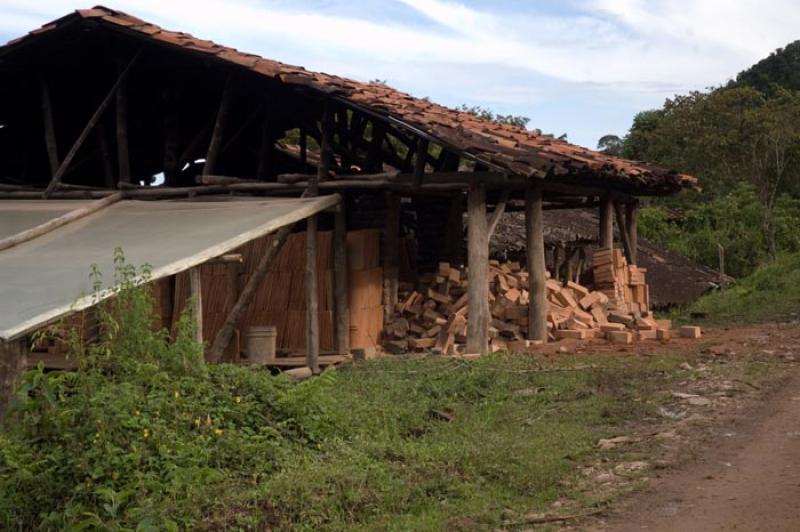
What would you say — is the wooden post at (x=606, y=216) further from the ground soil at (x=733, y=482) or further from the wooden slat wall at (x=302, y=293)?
the ground soil at (x=733, y=482)

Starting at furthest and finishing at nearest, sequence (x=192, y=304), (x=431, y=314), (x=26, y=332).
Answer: (x=431, y=314) → (x=192, y=304) → (x=26, y=332)

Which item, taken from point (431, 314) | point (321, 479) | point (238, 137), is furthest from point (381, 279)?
point (321, 479)

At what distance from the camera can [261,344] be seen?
38.9 ft

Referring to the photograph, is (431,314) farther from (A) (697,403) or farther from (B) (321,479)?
(B) (321,479)

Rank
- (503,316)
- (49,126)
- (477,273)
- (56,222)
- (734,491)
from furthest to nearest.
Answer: (49,126) < (503,316) < (477,273) < (56,222) < (734,491)

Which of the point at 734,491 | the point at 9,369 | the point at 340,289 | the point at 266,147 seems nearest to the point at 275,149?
the point at 266,147

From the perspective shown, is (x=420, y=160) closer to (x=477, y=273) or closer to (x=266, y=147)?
(x=477, y=273)

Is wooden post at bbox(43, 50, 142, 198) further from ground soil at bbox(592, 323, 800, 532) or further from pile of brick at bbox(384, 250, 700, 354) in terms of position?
ground soil at bbox(592, 323, 800, 532)

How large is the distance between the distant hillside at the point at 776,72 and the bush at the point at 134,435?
3505 cm

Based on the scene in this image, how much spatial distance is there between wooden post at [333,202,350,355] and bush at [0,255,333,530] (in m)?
5.04

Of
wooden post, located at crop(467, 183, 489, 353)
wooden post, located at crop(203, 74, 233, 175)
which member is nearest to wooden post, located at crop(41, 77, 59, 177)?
wooden post, located at crop(203, 74, 233, 175)

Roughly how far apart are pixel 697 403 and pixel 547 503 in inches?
114

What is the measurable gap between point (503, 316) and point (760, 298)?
7749 mm

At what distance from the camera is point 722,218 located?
26.5 m
